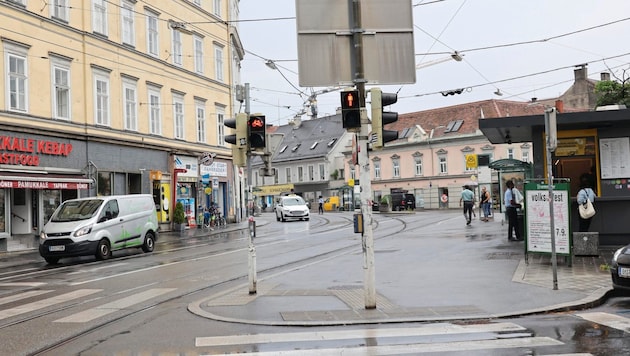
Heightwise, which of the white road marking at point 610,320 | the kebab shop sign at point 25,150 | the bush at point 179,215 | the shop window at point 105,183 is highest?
the kebab shop sign at point 25,150

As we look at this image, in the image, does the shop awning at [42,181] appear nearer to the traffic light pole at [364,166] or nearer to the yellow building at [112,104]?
the yellow building at [112,104]

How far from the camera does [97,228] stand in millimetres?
19016

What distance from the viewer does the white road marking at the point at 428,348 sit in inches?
270

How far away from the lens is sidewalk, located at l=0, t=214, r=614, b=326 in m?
8.89

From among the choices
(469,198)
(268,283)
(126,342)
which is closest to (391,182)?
(469,198)

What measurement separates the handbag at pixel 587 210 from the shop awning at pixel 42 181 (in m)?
17.7

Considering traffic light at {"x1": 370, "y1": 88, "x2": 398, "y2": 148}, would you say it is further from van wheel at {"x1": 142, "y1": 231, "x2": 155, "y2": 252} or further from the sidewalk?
van wheel at {"x1": 142, "y1": 231, "x2": 155, "y2": 252}

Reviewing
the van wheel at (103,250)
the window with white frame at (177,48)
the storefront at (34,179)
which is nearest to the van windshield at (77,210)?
the van wheel at (103,250)

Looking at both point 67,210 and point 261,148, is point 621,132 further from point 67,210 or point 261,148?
point 67,210

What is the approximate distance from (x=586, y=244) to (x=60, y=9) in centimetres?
2168

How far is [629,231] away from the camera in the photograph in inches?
639

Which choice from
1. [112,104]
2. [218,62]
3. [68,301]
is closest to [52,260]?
[68,301]

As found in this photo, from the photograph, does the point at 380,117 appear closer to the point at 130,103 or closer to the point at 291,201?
the point at 130,103

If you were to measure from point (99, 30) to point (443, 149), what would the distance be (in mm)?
44896
